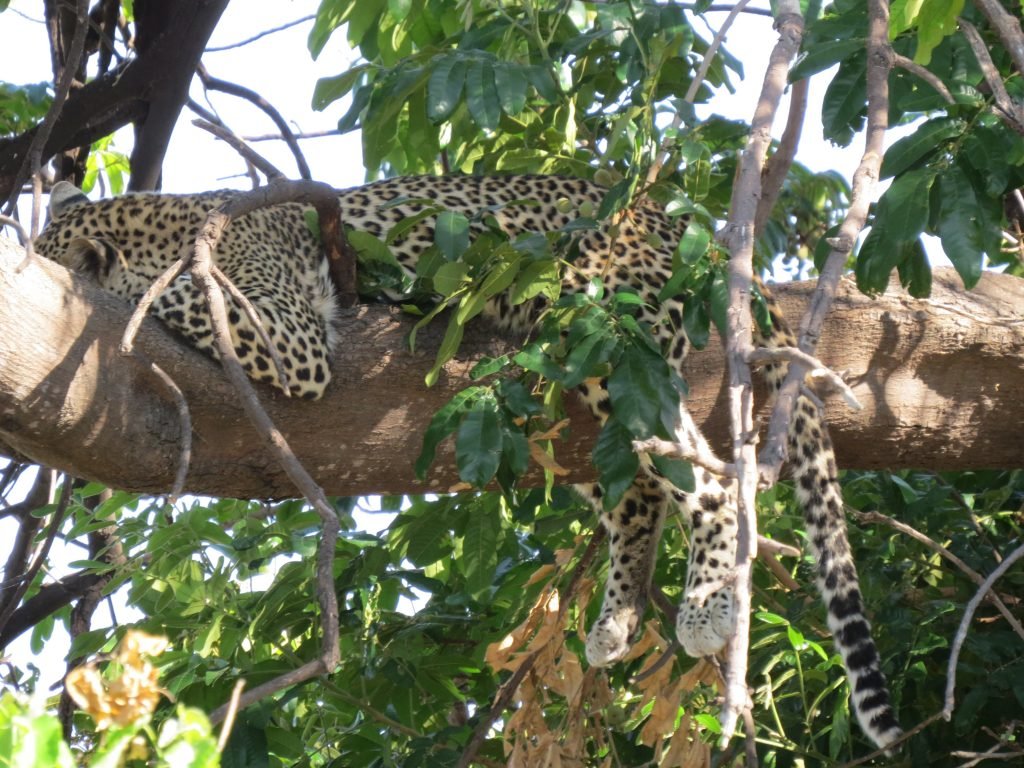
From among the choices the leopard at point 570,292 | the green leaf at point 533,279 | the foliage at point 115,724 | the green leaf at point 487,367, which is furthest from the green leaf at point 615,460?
the foliage at point 115,724

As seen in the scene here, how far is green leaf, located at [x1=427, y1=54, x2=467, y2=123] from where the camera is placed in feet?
13.2

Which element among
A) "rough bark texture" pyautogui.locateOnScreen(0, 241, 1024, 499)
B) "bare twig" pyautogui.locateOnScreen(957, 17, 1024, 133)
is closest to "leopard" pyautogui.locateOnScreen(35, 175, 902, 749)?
"rough bark texture" pyautogui.locateOnScreen(0, 241, 1024, 499)

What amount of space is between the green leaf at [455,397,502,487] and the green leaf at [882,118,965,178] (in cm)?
120

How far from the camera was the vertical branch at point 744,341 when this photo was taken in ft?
6.69

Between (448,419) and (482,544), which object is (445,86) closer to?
(448,419)

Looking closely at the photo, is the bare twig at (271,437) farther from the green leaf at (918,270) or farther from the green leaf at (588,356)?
the green leaf at (918,270)

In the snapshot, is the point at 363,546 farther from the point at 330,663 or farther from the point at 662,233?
the point at 330,663

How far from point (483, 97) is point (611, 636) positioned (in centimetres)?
184

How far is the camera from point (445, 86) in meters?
4.07

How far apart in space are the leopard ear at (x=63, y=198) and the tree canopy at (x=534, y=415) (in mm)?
171

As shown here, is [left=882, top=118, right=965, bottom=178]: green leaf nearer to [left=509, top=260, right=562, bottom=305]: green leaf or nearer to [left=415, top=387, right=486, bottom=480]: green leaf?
[left=509, top=260, right=562, bottom=305]: green leaf

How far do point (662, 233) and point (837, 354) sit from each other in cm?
82

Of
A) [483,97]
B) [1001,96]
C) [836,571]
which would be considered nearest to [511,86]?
[483,97]

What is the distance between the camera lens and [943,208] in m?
3.57
